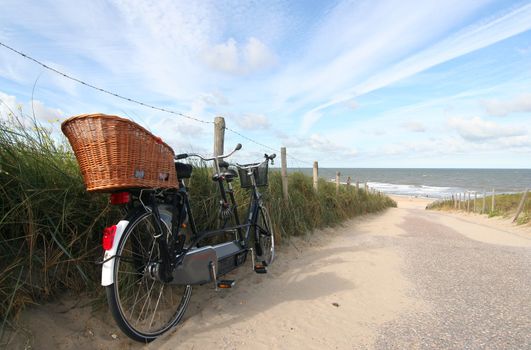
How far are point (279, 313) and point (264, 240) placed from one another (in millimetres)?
1571

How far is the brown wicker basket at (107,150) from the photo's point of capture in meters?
2.04

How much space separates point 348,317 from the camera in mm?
3064

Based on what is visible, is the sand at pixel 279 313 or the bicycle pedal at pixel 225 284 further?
the bicycle pedal at pixel 225 284

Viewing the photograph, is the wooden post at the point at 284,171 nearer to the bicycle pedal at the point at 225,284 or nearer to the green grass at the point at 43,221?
the bicycle pedal at the point at 225,284

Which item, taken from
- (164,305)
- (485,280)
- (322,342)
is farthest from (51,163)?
(485,280)

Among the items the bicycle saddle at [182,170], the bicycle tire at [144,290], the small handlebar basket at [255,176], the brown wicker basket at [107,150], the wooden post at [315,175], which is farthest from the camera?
the wooden post at [315,175]

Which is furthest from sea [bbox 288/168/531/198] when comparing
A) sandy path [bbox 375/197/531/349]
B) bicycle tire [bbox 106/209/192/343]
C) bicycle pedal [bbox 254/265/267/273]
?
bicycle tire [bbox 106/209/192/343]

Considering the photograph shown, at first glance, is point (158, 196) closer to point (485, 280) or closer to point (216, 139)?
point (216, 139)

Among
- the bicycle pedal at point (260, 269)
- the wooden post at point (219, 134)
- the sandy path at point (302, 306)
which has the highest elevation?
the wooden post at point (219, 134)

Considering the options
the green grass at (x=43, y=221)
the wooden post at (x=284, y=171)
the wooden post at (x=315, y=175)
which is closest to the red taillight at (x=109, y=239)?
the green grass at (x=43, y=221)

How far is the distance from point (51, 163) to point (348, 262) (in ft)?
13.1

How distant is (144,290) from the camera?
2867 mm

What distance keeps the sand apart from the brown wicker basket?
1.19 m

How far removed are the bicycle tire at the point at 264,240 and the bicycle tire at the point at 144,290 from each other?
59.5 inches
